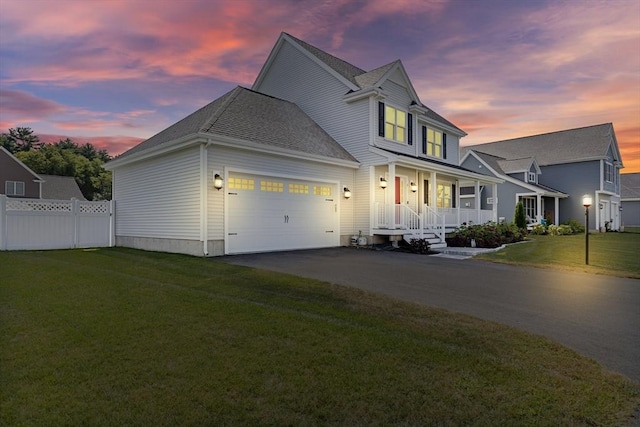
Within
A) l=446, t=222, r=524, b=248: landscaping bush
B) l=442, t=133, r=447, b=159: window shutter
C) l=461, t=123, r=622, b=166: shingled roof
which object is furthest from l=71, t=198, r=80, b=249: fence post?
l=461, t=123, r=622, b=166: shingled roof

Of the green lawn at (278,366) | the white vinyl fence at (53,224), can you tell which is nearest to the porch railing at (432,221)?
the green lawn at (278,366)

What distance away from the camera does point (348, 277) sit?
8.07 m

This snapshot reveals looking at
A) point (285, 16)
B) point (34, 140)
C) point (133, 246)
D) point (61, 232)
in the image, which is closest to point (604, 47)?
point (285, 16)

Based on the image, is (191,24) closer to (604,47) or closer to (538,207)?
(604,47)

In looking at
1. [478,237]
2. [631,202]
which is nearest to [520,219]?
[478,237]

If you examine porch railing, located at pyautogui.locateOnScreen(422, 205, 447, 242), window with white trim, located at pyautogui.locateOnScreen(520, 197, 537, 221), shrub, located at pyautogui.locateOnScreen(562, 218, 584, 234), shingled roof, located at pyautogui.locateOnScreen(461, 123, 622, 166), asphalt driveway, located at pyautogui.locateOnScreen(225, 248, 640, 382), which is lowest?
asphalt driveway, located at pyautogui.locateOnScreen(225, 248, 640, 382)

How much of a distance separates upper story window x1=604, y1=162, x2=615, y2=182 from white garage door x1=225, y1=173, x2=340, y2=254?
27.9 meters

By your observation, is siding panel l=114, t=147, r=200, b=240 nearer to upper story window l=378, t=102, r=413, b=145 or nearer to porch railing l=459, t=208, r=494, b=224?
upper story window l=378, t=102, r=413, b=145

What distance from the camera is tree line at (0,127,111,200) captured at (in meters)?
45.7

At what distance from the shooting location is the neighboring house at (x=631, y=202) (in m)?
43.6

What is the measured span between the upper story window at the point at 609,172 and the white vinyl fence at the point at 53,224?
35.7 meters

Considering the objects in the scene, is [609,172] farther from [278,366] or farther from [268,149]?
[278,366]

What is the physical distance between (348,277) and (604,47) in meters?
13.6

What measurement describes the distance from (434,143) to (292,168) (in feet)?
33.5
